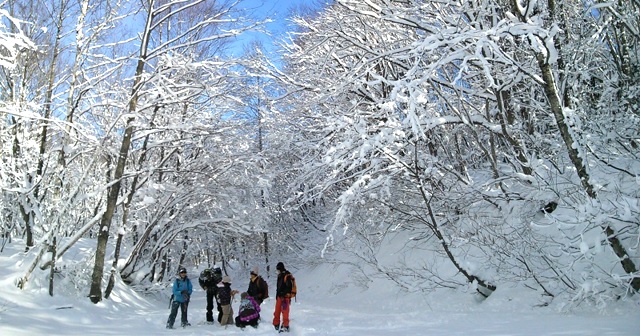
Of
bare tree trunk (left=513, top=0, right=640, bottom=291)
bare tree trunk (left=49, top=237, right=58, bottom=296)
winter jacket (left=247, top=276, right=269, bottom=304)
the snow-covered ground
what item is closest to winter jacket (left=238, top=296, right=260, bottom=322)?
the snow-covered ground

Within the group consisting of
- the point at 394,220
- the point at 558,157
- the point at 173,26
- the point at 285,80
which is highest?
the point at 173,26

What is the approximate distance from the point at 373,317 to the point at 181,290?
4141 mm

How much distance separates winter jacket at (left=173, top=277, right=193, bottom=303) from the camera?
9.35m

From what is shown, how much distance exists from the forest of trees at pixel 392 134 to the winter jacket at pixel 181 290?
2404 mm

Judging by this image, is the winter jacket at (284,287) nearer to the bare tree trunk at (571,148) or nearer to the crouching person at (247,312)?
the crouching person at (247,312)

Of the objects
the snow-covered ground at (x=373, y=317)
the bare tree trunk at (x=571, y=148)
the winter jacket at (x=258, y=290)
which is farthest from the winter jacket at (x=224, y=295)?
the bare tree trunk at (x=571, y=148)

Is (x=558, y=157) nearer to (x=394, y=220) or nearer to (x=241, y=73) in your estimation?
(x=394, y=220)

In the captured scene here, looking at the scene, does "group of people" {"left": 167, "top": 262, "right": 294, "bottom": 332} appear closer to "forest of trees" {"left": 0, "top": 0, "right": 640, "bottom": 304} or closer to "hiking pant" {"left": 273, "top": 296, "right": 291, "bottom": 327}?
"hiking pant" {"left": 273, "top": 296, "right": 291, "bottom": 327}

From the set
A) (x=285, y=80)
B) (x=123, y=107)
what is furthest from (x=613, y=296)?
(x=123, y=107)

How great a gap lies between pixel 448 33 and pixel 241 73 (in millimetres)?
6944

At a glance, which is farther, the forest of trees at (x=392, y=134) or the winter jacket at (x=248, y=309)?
the winter jacket at (x=248, y=309)

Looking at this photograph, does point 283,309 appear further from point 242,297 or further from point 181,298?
point 181,298

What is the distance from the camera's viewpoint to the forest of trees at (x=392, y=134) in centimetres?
671

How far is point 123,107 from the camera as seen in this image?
402 inches
